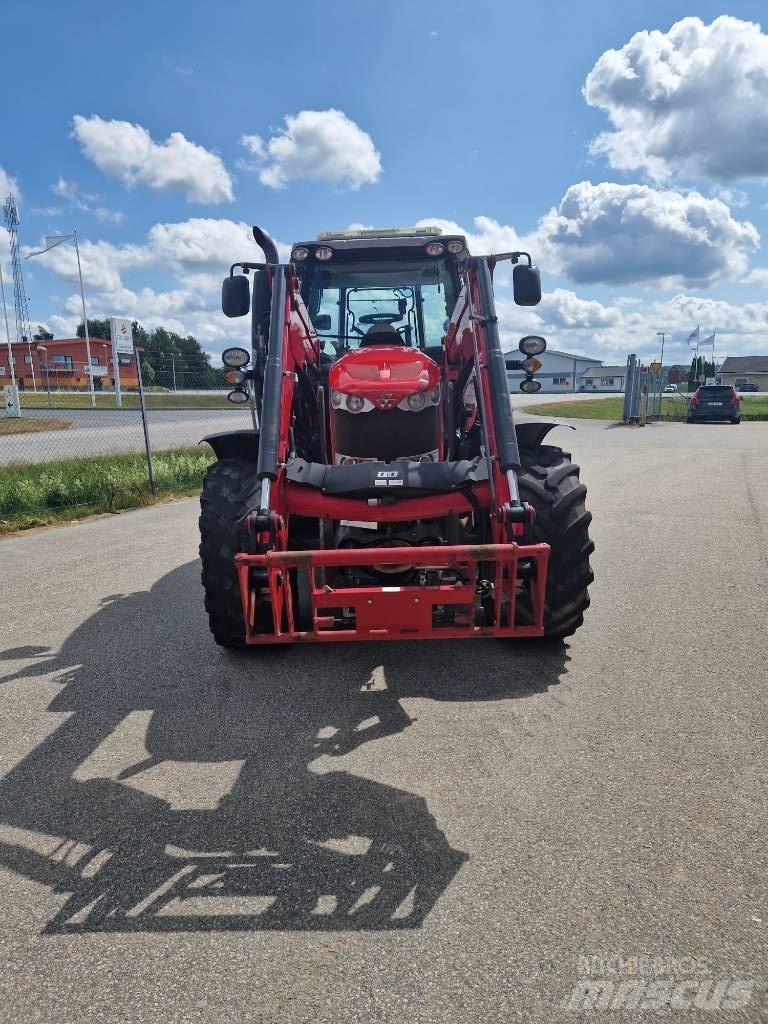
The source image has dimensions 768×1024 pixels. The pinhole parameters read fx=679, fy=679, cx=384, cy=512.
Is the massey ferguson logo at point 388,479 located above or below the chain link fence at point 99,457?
above

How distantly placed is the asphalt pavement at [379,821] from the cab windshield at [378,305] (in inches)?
92.5

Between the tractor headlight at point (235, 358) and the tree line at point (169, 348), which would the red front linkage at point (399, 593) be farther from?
the tree line at point (169, 348)

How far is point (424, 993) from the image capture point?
1792 mm

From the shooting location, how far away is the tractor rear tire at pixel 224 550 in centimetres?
381

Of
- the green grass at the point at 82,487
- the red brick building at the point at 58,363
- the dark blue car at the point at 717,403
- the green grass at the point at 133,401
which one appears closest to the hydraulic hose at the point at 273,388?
the green grass at the point at 82,487

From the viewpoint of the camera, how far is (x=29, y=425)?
73.0 ft

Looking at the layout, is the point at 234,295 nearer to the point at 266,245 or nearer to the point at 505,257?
the point at 266,245

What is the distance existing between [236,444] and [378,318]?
1621 mm

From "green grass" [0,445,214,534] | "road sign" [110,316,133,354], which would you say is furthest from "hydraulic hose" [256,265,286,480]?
"road sign" [110,316,133,354]

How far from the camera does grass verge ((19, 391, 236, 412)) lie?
30844 millimetres

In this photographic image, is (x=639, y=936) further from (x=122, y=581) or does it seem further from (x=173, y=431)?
(x=173, y=431)

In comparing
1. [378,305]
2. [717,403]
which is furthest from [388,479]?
[717,403]

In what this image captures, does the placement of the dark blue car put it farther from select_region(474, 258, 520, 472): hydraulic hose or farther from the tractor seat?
select_region(474, 258, 520, 472): hydraulic hose

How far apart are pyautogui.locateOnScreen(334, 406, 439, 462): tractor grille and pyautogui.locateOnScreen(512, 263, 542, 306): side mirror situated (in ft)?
3.04
